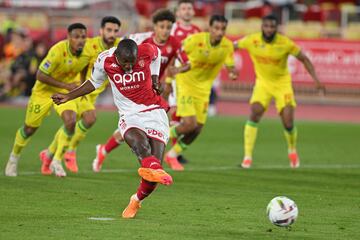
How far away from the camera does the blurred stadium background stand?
2755 cm

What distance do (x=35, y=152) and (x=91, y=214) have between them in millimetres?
6973

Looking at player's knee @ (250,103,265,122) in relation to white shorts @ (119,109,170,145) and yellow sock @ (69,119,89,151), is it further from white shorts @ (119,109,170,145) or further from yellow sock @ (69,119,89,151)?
white shorts @ (119,109,170,145)

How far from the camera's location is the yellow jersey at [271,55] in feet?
53.2

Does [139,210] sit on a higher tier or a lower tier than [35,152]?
higher

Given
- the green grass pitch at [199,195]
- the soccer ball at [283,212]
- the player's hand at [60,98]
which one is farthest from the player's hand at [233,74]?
the soccer ball at [283,212]

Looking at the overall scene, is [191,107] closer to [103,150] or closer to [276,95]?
[276,95]

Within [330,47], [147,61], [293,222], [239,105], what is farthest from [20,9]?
[293,222]

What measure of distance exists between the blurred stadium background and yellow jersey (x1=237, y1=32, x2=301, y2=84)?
1035 cm

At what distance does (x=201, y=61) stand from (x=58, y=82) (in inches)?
132

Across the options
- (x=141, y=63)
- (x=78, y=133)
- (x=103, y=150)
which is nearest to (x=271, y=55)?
(x=103, y=150)

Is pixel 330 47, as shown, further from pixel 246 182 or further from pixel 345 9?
pixel 246 182

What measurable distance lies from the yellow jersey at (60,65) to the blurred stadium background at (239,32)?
12629 mm

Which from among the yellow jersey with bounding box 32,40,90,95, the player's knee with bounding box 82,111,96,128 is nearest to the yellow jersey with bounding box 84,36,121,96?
the yellow jersey with bounding box 32,40,90,95

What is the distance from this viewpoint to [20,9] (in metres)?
30.0
